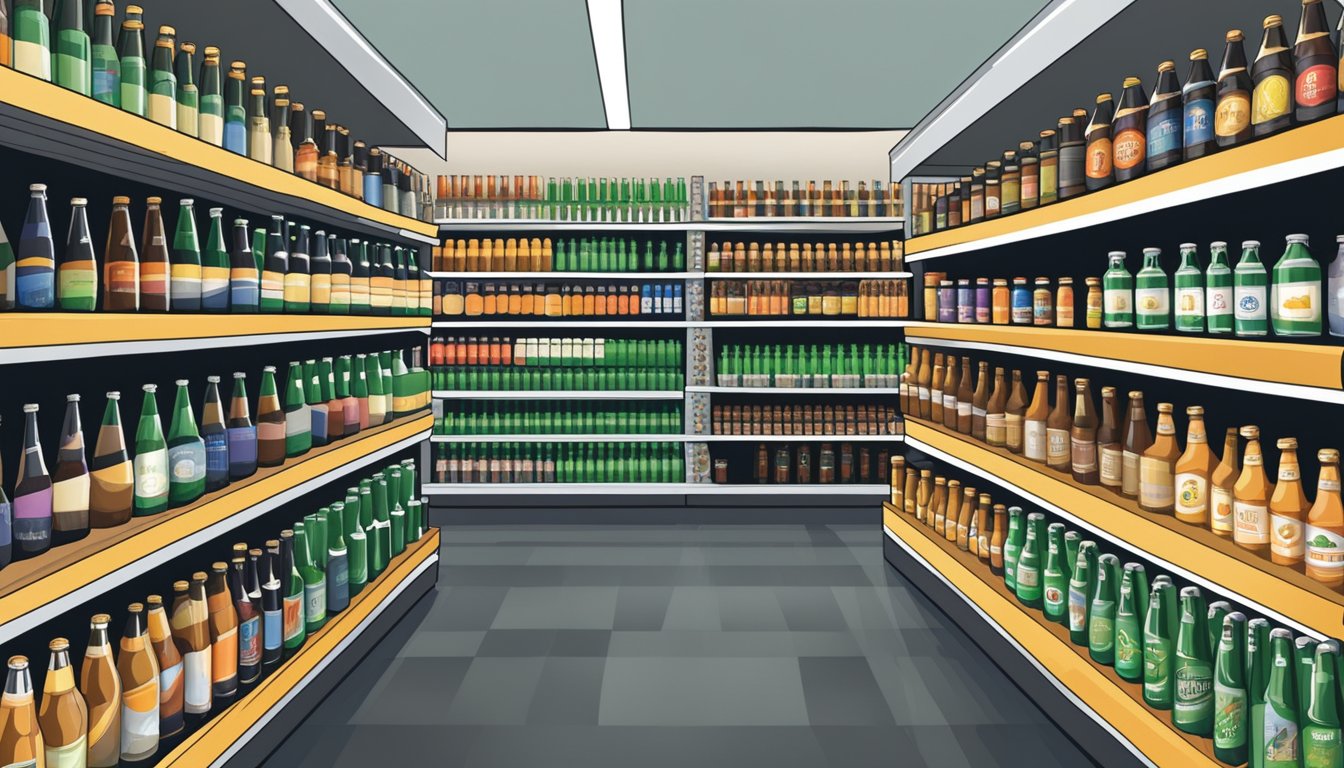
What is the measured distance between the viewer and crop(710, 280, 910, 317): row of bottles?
5547 millimetres

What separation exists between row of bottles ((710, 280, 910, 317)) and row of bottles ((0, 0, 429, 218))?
2.75m

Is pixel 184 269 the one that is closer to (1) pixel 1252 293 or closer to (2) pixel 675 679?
(2) pixel 675 679

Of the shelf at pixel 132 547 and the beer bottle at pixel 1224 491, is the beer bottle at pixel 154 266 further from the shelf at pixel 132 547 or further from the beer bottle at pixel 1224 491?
the beer bottle at pixel 1224 491

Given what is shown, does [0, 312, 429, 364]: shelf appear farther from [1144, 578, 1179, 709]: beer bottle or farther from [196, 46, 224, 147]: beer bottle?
[1144, 578, 1179, 709]: beer bottle

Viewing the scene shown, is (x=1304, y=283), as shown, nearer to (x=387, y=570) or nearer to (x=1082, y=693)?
(x=1082, y=693)

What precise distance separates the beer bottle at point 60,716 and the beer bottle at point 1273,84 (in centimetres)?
276

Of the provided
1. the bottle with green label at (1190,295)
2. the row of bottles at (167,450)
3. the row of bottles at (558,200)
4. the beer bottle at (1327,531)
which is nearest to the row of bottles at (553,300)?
the row of bottles at (558,200)

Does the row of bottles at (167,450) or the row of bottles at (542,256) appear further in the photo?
the row of bottles at (542,256)

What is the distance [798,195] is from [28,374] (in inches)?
181

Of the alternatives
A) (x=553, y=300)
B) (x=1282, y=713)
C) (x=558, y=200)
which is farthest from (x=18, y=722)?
(x=558, y=200)

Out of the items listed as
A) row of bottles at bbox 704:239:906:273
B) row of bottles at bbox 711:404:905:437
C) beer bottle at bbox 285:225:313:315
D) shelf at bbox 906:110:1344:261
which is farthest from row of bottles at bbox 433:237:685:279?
shelf at bbox 906:110:1344:261

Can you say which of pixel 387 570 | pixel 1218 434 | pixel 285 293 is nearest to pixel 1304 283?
pixel 1218 434

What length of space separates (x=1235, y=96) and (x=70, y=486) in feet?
8.99

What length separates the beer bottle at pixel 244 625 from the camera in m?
2.22
